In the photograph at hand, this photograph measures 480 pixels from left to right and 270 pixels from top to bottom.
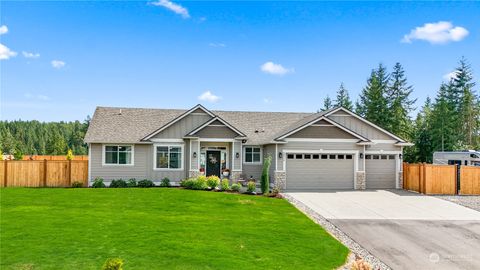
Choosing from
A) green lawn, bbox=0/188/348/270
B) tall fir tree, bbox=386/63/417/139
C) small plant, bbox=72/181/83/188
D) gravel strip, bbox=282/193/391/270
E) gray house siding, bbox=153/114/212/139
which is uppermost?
tall fir tree, bbox=386/63/417/139

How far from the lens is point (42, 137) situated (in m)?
105

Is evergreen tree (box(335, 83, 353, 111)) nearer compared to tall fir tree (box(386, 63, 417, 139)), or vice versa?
tall fir tree (box(386, 63, 417, 139))

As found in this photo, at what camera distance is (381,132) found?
990 inches

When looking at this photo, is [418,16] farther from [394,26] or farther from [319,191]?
[319,191]

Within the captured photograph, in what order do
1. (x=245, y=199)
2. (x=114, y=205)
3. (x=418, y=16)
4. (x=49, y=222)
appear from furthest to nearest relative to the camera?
1. (x=418, y=16)
2. (x=245, y=199)
3. (x=114, y=205)
4. (x=49, y=222)

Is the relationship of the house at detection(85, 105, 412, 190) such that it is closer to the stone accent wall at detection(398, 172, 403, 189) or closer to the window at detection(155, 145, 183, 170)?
the window at detection(155, 145, 183, 170)

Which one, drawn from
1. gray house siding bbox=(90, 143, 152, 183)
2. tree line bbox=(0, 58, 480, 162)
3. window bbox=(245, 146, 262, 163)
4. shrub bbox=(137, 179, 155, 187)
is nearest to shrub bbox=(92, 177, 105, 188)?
gray house siding bbox=(90, 143, 152, 183)

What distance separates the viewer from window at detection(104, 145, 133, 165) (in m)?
23.3

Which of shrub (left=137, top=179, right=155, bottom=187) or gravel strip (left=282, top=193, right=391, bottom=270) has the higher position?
shrub (left=137, top=179, right=155, bottom=187)

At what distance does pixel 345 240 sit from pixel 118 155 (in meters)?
16.3

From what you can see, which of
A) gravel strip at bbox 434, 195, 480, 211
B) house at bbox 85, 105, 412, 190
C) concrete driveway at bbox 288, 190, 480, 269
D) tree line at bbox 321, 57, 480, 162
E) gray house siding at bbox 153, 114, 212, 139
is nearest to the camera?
concrete driveway at bbox 288, 190, 480, 269

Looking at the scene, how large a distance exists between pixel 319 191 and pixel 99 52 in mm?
16904

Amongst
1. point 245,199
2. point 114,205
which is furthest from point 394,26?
point 114,205

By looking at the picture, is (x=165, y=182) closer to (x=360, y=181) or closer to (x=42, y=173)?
(x=42, y=173)
